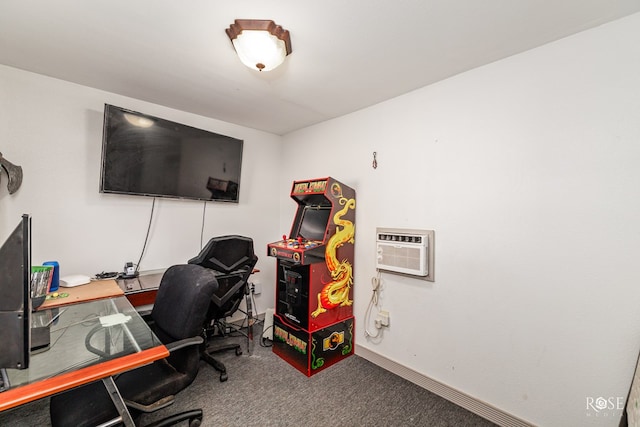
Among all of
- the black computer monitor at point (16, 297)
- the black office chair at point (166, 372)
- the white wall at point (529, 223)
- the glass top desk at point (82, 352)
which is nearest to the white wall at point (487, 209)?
the white wall at point (529, 223)

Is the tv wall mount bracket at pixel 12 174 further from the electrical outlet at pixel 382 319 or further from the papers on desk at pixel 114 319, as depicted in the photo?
the electrical outlet at pixel 382 319

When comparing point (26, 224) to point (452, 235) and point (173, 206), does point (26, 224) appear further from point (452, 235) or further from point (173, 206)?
point (452, 235)

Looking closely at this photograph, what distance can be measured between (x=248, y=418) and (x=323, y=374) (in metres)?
0.73

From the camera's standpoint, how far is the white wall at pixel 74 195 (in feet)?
6.77

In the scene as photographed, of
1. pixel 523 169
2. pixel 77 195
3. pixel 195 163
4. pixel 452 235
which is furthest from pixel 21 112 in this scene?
pixel 523 169

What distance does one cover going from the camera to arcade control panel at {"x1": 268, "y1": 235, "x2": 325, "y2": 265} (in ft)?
7.23

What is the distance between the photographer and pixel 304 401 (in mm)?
1944

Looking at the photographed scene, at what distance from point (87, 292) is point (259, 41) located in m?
2.11

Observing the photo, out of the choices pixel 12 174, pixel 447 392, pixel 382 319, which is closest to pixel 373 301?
pixel 382 319

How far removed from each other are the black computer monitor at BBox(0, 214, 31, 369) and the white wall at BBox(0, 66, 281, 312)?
68.1 inches

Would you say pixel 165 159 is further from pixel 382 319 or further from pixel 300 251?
pixel 382 319

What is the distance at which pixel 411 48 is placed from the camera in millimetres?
1727

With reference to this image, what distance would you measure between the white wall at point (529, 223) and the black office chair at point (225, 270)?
4.37 ft

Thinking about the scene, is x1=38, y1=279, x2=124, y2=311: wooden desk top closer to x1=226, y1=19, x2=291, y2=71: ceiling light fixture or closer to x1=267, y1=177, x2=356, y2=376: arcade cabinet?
x1=267, y1=177, x2=356, y2=376: arcade cabinet
